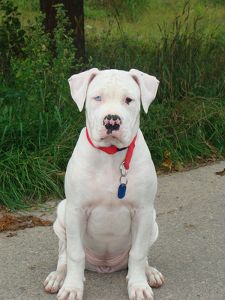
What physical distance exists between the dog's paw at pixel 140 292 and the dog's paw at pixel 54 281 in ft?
1.44

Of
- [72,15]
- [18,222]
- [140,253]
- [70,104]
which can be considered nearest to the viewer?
[140,253]

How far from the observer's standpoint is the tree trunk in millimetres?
6980

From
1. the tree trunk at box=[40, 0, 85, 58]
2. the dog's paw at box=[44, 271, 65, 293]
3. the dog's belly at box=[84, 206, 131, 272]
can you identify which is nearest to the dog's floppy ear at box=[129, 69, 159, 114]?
the dog's belly at box=[84, 206, 131, 272]

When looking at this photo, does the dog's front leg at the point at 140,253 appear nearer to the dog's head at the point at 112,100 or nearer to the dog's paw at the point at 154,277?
the dog's paw at the point at 154,277

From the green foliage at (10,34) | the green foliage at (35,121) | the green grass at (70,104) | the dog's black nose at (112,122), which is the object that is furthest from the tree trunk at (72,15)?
the dog's black nose at (112,122)

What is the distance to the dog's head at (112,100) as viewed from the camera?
3.22 m

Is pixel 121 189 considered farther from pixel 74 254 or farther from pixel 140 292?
pixel 140 292

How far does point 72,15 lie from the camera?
280 inches

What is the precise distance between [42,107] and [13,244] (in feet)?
5.71

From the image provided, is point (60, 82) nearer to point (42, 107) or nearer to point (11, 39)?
point (42, 107)

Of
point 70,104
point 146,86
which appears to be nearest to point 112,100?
point 146,86

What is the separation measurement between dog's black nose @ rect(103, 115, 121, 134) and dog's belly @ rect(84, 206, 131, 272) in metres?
0.50

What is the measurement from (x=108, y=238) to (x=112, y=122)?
0.77 meters

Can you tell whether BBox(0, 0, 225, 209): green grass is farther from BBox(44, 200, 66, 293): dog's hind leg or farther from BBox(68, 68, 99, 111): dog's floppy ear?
BBox(68, 68, 99, 111): dog's floppy ear
